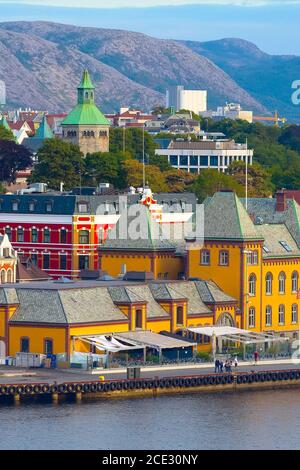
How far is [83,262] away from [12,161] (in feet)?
167

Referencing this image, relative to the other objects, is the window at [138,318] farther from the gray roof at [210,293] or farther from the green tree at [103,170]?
the green tree at [103,170]

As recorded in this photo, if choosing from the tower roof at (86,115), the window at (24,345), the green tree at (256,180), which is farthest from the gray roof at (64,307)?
the tower roof at (86,115)

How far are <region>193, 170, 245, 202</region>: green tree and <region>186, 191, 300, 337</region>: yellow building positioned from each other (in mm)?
38494

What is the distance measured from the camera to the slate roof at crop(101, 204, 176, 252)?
110m

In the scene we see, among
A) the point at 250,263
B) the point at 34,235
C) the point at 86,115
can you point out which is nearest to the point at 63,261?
the point at 34,235

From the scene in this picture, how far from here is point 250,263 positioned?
109 meters

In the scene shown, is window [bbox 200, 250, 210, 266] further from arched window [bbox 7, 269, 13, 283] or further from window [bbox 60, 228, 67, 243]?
window [bbox 60, 228, 67, 243]

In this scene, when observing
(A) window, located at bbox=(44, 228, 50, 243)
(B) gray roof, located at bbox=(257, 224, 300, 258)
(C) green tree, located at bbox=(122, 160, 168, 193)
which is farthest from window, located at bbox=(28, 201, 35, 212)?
(C) green tree, located at bbox=(122, 160, 168, 193)

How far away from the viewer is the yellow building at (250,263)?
10850cm

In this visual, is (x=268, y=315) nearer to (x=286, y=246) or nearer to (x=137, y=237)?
(x=286, y=246)

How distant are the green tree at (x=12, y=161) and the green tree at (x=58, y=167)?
10.4 metres

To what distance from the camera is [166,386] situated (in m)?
96.3
